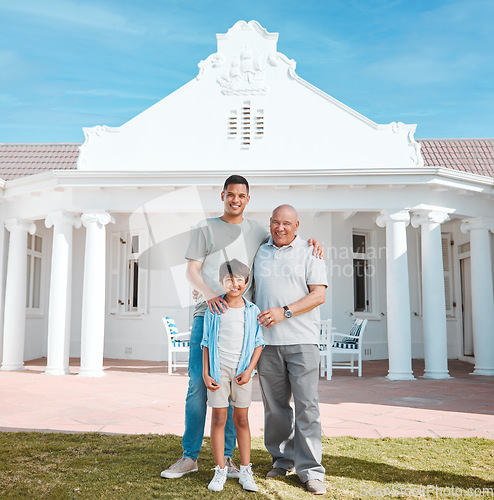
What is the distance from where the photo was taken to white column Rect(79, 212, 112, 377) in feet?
27.1

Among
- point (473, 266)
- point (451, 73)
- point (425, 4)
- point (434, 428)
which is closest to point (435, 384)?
point (473, 266)

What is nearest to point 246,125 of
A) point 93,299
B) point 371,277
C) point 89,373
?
point 93,299

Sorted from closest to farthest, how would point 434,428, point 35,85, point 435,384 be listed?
point 434,428 → point 435,384 → point 35,85

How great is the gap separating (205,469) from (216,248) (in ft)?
4.65

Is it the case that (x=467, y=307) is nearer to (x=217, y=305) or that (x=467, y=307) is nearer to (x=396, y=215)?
(x=396, y=215)

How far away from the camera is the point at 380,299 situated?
38.8ft

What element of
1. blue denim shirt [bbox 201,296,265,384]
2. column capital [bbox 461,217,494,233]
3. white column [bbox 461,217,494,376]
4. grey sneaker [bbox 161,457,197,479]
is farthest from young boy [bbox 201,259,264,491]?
column capital [bbox 461,217,494,233]

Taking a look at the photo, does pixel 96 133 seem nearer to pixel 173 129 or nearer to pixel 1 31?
pixel 173 129

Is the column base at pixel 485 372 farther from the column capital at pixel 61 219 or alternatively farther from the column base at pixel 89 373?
the column capital at pixel 61 219

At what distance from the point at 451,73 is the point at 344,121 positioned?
4.78 m

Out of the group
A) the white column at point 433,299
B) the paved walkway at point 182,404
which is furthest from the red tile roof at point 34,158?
the white column at point 433,299

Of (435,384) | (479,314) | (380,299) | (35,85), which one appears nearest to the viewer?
(435,384)

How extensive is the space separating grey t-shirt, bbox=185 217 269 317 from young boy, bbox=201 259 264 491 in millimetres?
181

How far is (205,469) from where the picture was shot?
10.5 ft
